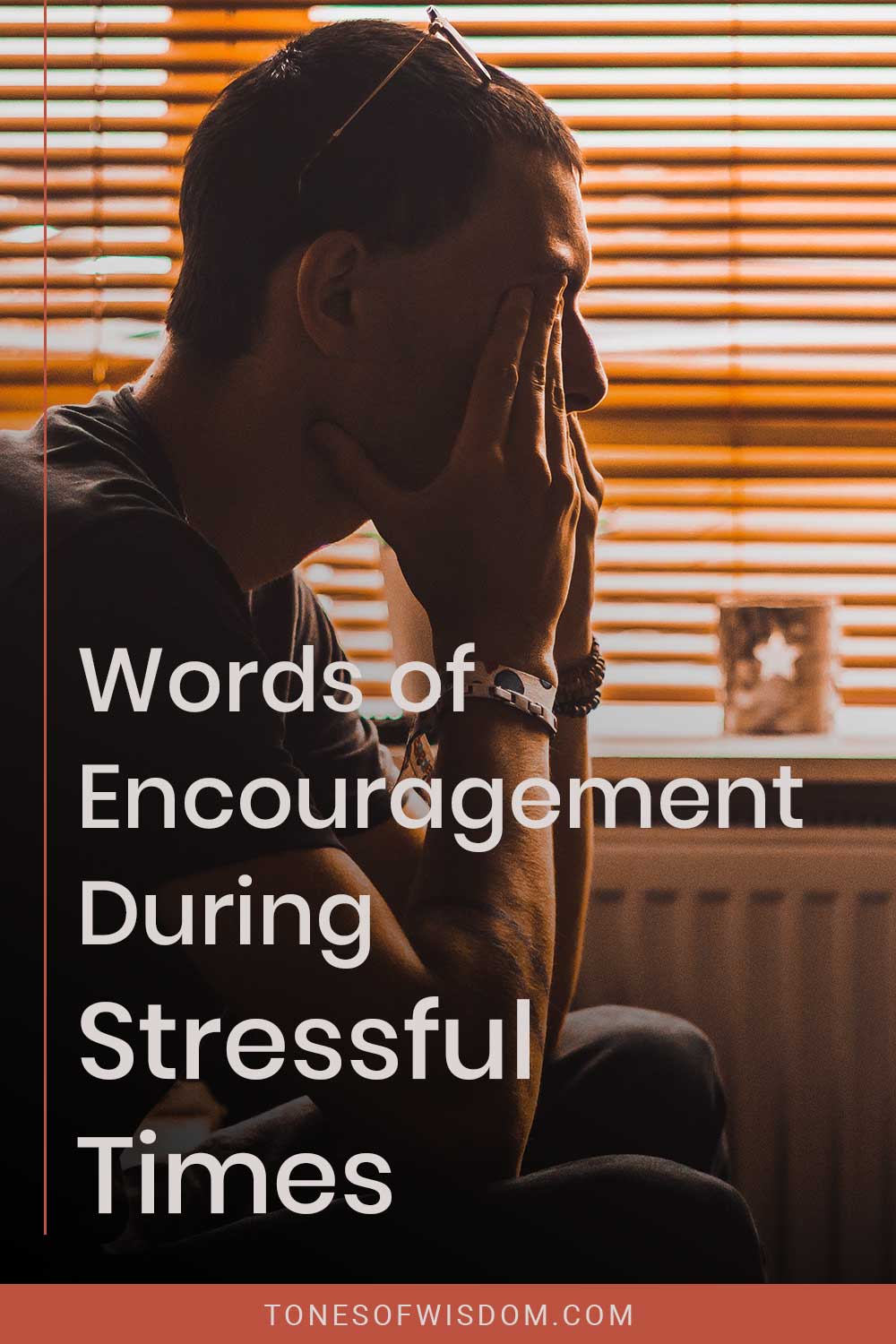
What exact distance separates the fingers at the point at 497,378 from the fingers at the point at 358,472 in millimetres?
58

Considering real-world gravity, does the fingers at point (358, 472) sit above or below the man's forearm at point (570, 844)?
above

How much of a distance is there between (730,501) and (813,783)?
0.35m

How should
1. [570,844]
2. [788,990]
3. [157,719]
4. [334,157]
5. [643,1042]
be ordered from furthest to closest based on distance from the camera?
[788,990], [570,844], [643,1042], [334,157], [157,719]

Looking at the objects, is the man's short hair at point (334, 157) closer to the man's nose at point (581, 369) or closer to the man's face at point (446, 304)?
the man's face at point (446, 304)

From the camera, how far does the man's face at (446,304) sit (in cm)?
80

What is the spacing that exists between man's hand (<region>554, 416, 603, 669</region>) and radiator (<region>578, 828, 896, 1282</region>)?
0.35 metres

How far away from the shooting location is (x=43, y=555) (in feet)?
2.11

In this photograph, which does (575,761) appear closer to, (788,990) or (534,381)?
(534,381)

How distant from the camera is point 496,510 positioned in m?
0.82

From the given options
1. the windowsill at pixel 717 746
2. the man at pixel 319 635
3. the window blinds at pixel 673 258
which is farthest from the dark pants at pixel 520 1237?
the window blinds at pixel 673 258

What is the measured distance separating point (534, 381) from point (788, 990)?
786 mm
